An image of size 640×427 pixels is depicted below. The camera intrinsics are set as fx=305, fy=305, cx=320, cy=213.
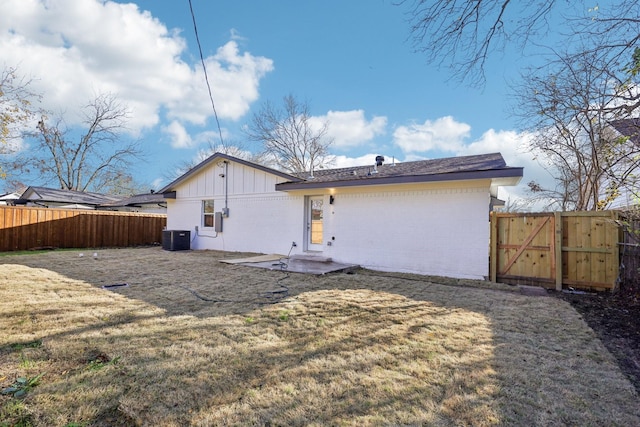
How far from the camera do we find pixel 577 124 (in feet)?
30.3

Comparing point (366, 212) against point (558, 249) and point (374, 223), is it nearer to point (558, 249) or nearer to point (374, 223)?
point (374, 223)

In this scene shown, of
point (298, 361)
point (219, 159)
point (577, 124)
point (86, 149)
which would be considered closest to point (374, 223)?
point (298, 361)

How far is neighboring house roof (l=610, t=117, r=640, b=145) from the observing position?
4864 millimetres

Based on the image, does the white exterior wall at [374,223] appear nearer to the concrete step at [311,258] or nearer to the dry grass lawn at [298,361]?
the concrete step at [311,258]

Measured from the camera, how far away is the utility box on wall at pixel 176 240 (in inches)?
501

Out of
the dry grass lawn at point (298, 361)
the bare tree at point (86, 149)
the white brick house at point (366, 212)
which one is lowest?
the dry grass lawn at point (298, 361)

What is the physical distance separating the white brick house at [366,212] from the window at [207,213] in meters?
0.04

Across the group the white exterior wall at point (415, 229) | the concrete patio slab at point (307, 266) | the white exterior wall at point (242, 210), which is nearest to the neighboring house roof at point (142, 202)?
the white exterior wall at point (242, 210)

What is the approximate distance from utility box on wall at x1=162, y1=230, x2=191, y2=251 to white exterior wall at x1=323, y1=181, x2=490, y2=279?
685 cm

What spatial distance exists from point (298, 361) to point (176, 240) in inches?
454

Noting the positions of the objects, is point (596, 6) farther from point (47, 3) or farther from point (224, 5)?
point (47, 3)

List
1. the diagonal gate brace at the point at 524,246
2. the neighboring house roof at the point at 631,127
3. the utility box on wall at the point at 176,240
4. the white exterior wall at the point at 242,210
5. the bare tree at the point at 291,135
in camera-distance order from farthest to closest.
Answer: the bare tree at the point at 291,135 < the utility box on wall at the point at 176,240 < the white exterior wall at the point at 242,210 < the diagonal gate brace at the point at 524,246 < the neighboring house roof at the point at 631,127

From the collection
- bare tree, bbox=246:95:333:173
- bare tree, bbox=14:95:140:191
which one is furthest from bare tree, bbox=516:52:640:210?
bare tree, bbox=14:95:140:191

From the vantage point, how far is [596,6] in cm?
448
